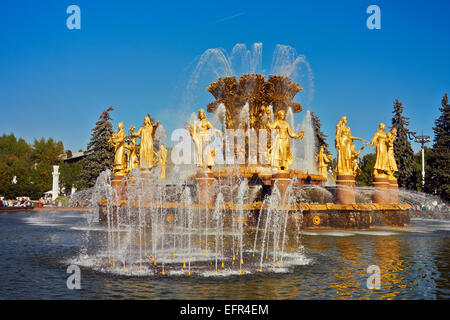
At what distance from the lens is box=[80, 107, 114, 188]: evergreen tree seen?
47906 millimetres

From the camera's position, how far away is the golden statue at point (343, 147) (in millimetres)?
20969

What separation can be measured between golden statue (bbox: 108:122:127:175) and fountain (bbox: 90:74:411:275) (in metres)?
0.05

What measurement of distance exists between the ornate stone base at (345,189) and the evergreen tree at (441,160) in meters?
22.1

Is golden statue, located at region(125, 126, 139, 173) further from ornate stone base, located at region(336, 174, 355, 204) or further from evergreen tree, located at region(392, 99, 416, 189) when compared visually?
evergreen tree, located at region(392, 99, 416, 189)

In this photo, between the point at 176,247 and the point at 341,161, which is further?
the point at 341,161

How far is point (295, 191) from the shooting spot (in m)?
21.1

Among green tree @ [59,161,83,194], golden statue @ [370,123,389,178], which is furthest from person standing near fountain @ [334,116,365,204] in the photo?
green tree @ [59,161,83,194]

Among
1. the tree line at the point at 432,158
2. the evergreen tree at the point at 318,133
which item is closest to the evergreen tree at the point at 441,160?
the tree line at the point at 432,158

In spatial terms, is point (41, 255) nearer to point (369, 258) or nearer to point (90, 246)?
point (90, 246)

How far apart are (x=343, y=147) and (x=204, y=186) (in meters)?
7.17

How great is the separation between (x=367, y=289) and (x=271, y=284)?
167 centimetres
